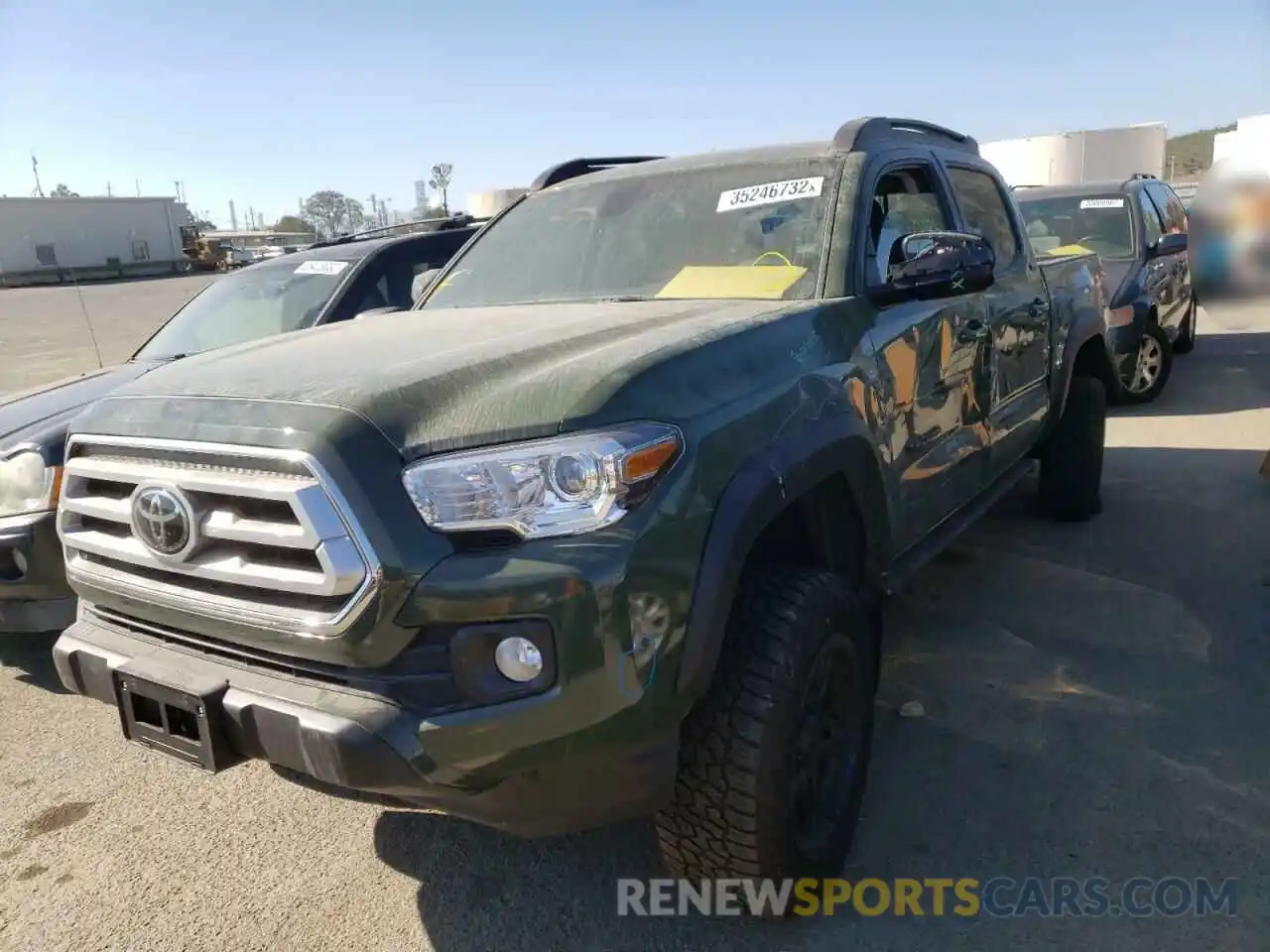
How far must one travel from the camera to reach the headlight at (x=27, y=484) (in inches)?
146

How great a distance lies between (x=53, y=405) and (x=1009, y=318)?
13.6 feet

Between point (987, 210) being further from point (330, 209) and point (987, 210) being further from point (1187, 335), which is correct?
point (330, 209)

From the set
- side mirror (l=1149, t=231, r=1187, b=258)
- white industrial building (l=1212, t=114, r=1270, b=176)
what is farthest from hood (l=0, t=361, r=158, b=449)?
side mirror (l=1149, t=231, r=1187, b=258)

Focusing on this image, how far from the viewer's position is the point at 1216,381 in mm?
9422

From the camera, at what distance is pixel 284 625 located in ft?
6.54

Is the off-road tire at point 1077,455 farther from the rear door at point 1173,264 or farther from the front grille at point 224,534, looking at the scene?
the front grille at point 224,534

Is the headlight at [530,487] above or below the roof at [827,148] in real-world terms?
below

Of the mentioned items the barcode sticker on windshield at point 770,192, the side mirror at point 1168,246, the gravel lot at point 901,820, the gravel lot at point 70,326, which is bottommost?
the gravel lot at point 901,820

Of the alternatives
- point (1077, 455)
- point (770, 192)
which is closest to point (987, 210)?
point (770, 192)

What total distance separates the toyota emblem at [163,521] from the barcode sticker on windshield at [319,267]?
3.98m

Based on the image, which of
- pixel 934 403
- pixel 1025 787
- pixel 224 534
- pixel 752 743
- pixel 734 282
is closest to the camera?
pixel 224 534

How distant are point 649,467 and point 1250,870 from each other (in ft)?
6.39

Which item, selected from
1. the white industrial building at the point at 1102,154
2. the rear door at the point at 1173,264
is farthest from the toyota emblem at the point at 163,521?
the white industrial building at the point at 1102,154

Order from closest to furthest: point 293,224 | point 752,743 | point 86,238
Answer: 1. point 752,743
2. point 86,238
3. point 293,224
